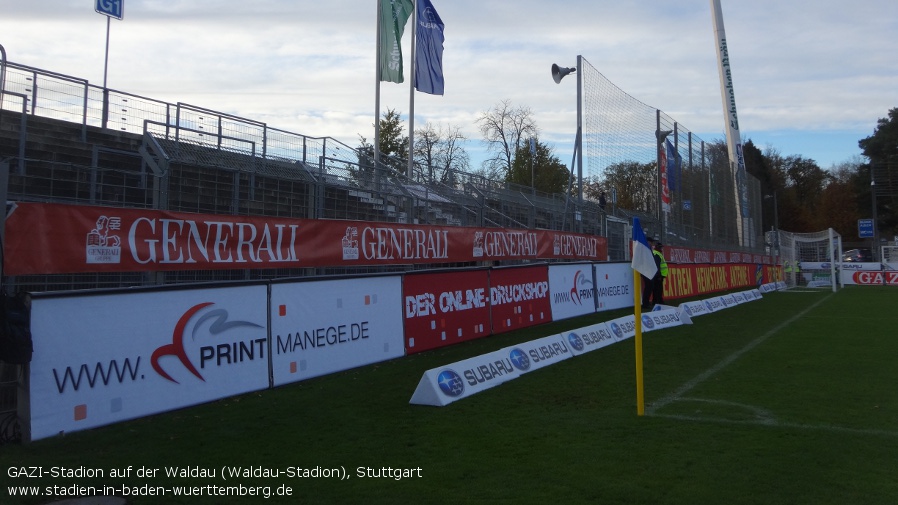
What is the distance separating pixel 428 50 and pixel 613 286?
985cm

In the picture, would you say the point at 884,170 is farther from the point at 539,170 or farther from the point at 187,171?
the point at 187,171

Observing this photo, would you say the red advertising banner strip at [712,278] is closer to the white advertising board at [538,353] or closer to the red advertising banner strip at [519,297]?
the red advertising banner strip at [519,297]

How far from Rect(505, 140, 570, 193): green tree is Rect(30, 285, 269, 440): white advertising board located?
143ft

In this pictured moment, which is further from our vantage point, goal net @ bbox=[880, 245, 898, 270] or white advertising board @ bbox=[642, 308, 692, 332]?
goal net @ bbox=[880, 245, 898, 270]

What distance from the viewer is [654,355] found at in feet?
39.9

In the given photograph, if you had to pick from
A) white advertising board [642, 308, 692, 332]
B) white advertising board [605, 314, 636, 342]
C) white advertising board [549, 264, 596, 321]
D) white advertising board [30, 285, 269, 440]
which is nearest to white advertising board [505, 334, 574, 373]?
white advertising board [605, 314, 636, 342]

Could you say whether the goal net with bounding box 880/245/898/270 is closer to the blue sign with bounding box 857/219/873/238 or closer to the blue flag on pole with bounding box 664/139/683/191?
the blue sign with bounding box 857/219/873/238

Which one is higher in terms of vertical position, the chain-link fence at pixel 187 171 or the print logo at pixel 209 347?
the chain-link fence at pixel 187 171

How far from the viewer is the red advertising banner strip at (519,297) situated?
1509cm

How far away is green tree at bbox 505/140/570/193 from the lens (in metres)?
52.7

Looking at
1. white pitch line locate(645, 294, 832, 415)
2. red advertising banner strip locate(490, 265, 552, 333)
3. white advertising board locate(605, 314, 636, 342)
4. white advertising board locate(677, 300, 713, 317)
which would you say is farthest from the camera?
white advertising board locate(677, 300, 713, 317)

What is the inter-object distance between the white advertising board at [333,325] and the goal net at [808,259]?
33.3 meters

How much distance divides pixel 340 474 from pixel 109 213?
3.94 m

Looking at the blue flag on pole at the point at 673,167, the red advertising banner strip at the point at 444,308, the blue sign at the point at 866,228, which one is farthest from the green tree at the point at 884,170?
the red advertising banner strip at the point at 444,308
